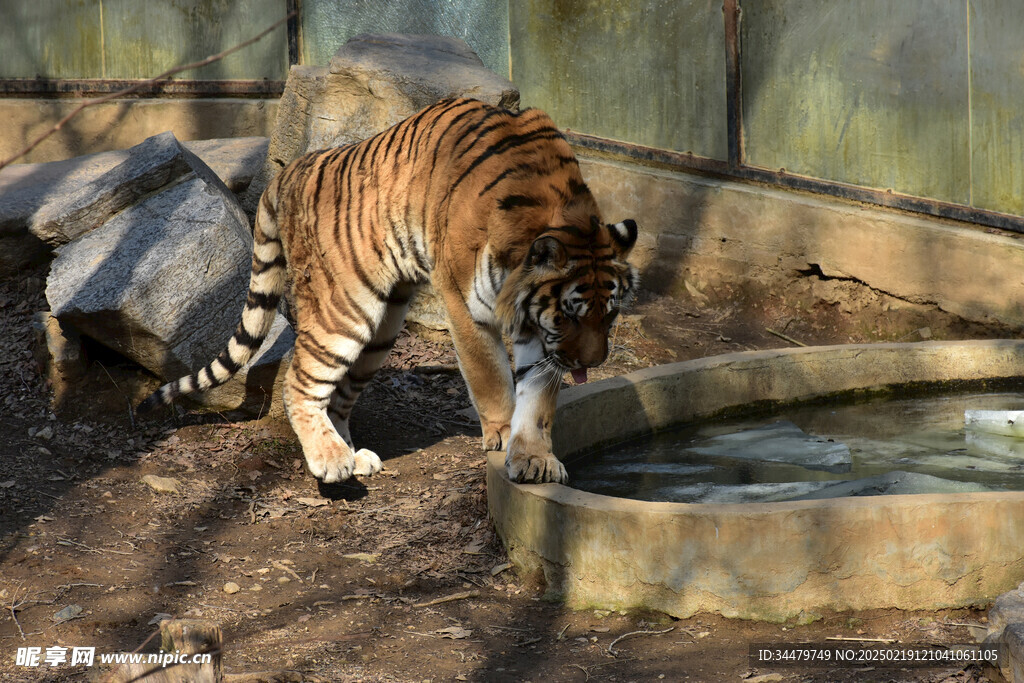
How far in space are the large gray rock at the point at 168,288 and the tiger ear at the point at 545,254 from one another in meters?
1.81

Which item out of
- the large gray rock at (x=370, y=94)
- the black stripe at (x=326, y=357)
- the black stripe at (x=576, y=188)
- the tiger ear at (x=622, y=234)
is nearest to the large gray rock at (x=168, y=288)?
the black stripe at (x=326, y=357)

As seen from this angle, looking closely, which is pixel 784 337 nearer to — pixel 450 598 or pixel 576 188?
pixel 576 188

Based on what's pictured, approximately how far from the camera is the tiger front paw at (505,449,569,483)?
383 cm

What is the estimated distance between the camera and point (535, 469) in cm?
384

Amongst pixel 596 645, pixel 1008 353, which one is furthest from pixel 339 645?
pixel 1008 353

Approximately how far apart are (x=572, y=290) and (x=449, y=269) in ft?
2.17

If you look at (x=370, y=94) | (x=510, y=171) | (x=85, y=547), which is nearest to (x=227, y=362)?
(x=85, y=547)

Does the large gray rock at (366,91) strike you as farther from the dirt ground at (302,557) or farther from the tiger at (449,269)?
the dirt ground at (302,557)

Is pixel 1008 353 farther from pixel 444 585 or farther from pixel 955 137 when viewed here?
pixel 444 585

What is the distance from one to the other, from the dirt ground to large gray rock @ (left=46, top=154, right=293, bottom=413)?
0.28 metres

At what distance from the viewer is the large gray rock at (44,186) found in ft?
19.2

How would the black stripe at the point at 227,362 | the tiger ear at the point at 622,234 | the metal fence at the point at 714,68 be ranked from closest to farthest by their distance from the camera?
the tiger ear at the point at 622,234 < the black stripe at the point at 227,362 < the metal fence at the point at 714,68

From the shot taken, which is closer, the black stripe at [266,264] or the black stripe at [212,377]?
the black stripe at [212,377]

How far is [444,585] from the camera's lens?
390 centimetres
